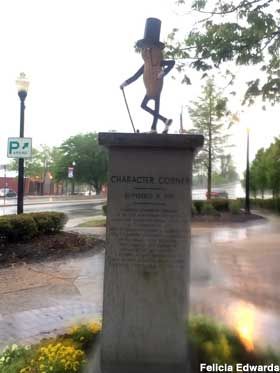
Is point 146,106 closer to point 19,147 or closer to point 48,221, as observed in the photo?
point 48,221

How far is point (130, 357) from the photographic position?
14.0 feet

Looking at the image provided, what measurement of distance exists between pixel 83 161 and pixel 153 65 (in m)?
66.4

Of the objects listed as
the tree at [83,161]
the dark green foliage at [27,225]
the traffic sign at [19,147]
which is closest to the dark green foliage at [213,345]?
the dark green foliage at [27,225]

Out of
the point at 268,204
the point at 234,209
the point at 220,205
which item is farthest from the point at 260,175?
the point at 220,205

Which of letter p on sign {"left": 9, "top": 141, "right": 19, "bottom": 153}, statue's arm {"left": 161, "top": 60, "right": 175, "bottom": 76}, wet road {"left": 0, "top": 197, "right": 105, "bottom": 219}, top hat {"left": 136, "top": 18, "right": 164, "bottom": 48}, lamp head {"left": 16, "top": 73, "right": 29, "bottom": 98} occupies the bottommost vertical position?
wet road {"left": 0, "top": 197, "right": 105, "bottom": 219}

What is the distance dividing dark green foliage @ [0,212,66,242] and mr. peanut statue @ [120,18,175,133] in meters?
7.31

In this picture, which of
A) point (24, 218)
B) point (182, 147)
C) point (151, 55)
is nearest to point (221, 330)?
point (182, 147)

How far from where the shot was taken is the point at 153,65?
4.77m

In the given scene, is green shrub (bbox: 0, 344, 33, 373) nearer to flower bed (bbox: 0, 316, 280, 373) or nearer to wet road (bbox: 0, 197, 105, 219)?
flower bed (bbox: 0, 316, 280, 373)

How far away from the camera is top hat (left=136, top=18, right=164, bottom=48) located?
474 centimetres

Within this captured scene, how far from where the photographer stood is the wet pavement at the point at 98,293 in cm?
577

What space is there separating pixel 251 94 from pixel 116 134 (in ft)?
14.9

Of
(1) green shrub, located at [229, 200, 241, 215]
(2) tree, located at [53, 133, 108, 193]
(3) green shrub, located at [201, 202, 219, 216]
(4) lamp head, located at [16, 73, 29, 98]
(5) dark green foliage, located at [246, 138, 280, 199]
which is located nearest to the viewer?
(4) lamp head, located at [16, 73, 29, 98]

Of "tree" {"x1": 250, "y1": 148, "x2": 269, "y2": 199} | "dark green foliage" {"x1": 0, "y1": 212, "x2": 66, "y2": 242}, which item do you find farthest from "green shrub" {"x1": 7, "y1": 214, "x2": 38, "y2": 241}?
"tree" {"x1": 250, "y1": 148, "x2": 269, "y2": 199}
